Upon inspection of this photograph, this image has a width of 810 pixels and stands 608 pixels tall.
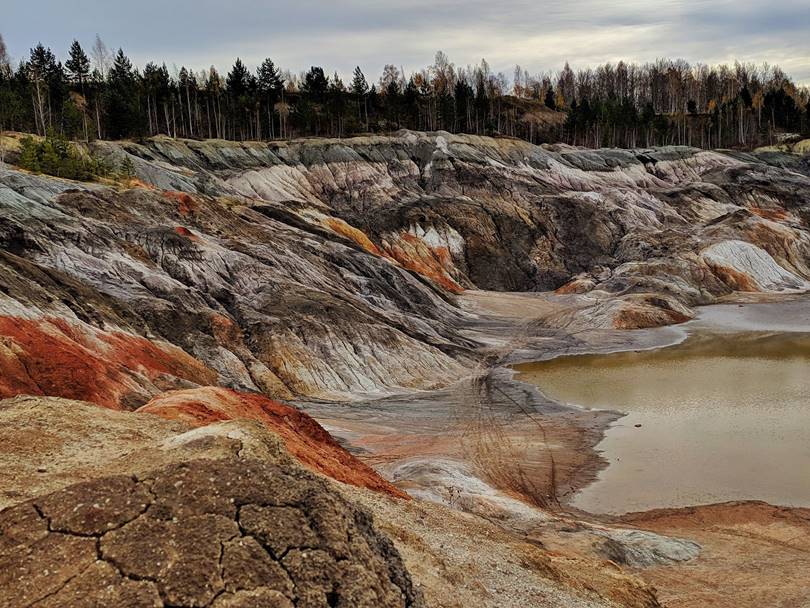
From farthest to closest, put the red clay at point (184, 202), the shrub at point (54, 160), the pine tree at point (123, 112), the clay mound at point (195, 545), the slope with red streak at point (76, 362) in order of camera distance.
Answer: the pine tree at point (123, 112)
the shrub at point (54, 160)
the red clay at point (184, 202)
the slope with red streak at point (76, 362)
the clay mound at point (195, 545)

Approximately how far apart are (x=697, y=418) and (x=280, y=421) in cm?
2229

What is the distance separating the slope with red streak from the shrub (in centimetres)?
2869

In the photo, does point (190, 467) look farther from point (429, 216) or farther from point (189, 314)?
point (429, 216)

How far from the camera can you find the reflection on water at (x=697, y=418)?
84.0 ft

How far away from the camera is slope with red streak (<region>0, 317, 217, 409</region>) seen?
22.2m

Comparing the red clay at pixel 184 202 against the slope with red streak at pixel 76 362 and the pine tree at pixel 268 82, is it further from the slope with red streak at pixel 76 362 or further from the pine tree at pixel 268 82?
the pine tree at pixel 268 82

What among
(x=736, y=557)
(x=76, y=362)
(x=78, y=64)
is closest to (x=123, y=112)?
(x=78, y=64)

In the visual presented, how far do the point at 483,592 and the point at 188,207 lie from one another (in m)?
48.9

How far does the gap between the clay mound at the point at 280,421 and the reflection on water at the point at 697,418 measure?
32.2 ft

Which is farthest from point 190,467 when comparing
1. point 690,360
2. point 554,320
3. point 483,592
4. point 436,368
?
point 554,320

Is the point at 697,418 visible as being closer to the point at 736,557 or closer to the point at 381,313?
the point at 736,557

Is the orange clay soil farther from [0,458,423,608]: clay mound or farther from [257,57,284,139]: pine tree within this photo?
[257,57,284,139]: pine tree

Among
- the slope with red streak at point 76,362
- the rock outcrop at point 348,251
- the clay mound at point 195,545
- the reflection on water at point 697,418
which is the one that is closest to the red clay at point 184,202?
the rock outcrop at point 348,251

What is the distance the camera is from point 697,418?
33.5 m
